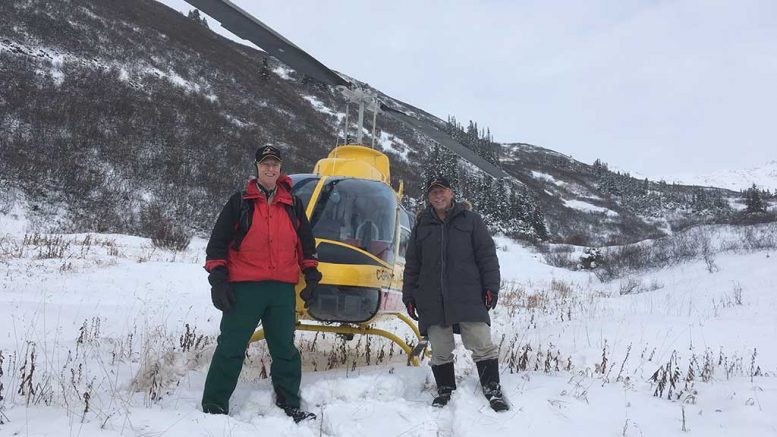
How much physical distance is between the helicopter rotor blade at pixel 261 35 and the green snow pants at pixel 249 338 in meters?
1.73

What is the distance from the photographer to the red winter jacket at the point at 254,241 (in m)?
2.95

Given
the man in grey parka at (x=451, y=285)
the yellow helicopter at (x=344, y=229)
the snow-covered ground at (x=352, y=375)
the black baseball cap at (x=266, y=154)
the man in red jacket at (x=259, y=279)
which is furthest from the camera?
the yellow helicopter at (x=344, y=229)

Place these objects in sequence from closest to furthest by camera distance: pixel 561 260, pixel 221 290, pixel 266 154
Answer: pixel 221 290
pixel 266 154
pixel 561 260

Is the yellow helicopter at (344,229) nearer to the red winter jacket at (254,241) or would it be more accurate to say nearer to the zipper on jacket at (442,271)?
the red winter jacket at (254,241)

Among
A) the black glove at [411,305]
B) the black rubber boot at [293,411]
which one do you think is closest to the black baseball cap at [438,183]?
the black glove at [411,305]

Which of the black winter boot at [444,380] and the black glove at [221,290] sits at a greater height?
the black glove at [221,290]

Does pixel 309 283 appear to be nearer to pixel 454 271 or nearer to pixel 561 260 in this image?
pixel 454 271

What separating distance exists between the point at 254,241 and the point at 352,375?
1.46 m

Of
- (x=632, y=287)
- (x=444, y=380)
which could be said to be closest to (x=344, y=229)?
(x=444, y=380)

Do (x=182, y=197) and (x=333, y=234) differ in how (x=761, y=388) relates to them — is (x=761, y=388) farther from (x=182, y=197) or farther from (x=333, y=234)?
(x=182, y=197)

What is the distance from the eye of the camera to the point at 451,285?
11.3 feet

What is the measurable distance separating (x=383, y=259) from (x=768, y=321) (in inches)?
221

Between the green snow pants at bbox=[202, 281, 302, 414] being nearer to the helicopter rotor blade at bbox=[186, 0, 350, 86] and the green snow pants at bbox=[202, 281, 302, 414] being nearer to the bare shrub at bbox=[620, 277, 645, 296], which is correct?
the helicopter rotor blade at bbox=[186, 0, 350, 86]

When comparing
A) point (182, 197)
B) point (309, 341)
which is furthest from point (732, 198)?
point (309, 341)
